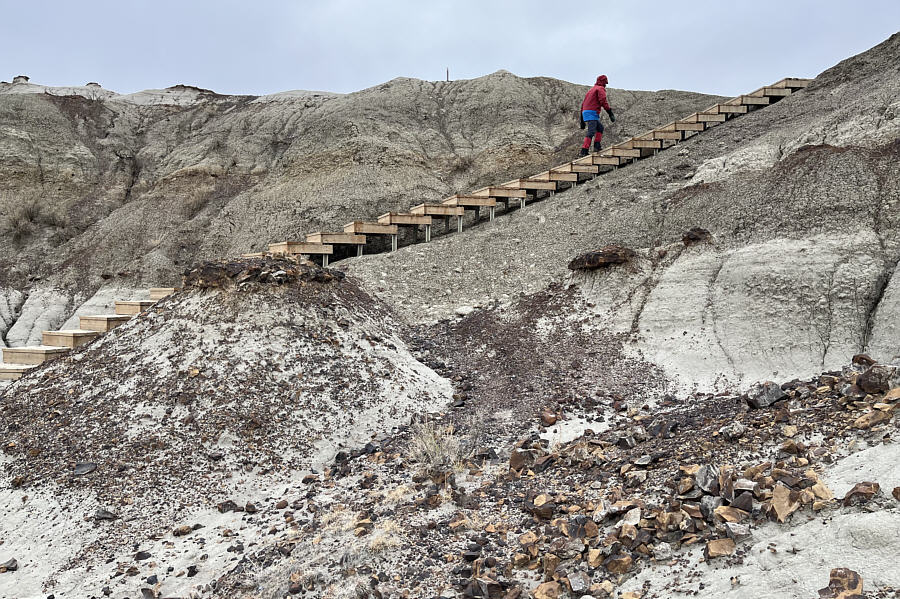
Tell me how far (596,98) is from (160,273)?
15327mm

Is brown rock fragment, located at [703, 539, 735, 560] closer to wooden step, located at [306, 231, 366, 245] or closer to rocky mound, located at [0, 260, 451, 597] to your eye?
rocky mound, located at [0, 260, 451, 597]

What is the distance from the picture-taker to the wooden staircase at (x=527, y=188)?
1478 cm

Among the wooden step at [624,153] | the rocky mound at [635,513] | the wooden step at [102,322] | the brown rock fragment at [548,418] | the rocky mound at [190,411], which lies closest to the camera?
the rocky mound at [635,513]

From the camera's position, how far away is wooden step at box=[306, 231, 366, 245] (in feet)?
47.6

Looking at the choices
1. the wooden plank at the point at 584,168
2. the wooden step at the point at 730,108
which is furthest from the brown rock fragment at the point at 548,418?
the wooden step at the point at 730,108

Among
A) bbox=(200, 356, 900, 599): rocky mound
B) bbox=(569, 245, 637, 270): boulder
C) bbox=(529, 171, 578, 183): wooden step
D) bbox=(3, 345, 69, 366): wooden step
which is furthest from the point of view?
bbox=(529, 171, 578, 183): wooden step

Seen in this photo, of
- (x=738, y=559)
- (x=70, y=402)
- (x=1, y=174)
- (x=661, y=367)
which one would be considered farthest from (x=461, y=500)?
(x=1, y=174)

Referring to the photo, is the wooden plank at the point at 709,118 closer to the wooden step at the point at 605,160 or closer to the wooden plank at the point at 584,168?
the wooden step at the point at 605,160

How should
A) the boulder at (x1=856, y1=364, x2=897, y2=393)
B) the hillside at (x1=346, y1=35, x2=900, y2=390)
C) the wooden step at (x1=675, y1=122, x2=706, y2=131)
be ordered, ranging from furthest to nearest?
1. the wooden step at (x1=675, y1=122, x2=706, y2=131)
2. the hillside at (x1=346, y1=35, x2=900, y2=390)
3. the boulder at (x1=856, y1=364, x2=897, y2=393)

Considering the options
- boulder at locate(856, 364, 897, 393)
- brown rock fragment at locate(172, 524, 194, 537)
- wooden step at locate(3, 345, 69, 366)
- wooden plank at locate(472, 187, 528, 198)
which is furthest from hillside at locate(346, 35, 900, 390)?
brown rock fragment at locate(172, 524, 194, 537)

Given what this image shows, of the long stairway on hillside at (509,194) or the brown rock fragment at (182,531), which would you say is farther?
the long stairway on hillside at (509,194)

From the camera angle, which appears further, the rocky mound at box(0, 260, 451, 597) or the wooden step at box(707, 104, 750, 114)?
the wooden step at box(707, 104, 750, 114)

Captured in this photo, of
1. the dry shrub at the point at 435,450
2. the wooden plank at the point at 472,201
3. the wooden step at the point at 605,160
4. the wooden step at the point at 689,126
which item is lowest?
the dry shrub at the point at 435,450

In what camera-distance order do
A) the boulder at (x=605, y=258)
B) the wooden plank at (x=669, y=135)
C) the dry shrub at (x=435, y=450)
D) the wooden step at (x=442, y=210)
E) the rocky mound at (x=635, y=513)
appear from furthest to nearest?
the wooden plank at (x=669, y=135)
the wooden step at (x=442, y=210)
the boulder at (x=605, y=258)
the dry shrub at (x=435, y=450)
the rocky mound at (x=635, y=513)
